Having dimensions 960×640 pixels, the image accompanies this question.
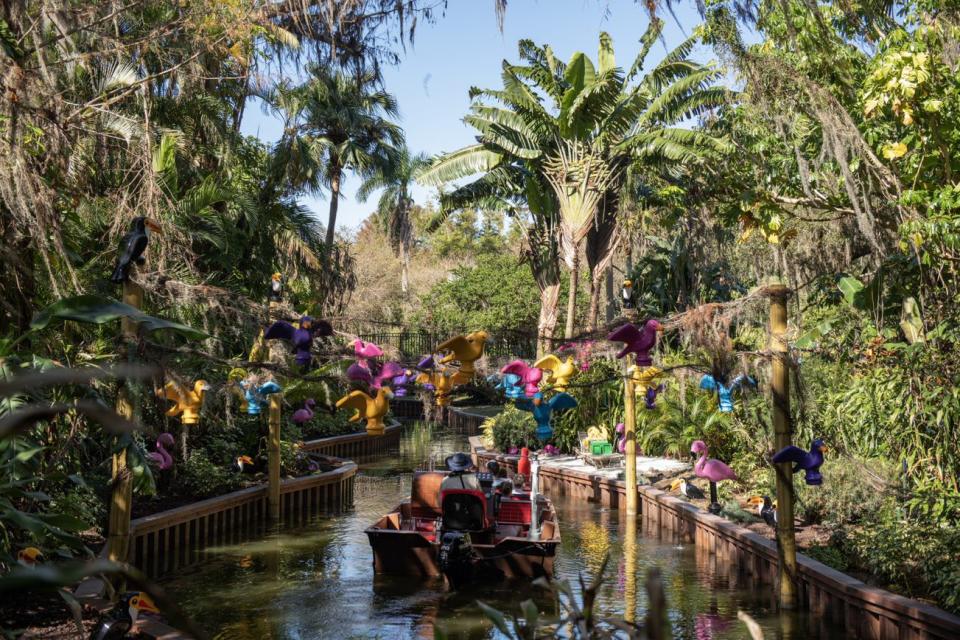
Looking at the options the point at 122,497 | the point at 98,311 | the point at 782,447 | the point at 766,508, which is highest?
the point at 98,311

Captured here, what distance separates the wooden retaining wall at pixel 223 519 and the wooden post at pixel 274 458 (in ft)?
0.65

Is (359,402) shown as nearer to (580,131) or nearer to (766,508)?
(766,508)

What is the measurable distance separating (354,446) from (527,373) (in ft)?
52.2

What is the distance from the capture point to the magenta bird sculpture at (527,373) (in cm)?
1135

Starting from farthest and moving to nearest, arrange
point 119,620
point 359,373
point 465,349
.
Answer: point 359,373
point 465,349
point 119,620

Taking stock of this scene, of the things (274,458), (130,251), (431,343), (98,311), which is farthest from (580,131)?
(98,311)

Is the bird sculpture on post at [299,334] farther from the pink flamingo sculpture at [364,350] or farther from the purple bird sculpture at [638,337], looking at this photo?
the purple bird sculpture at [638,337]

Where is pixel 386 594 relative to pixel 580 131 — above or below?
below

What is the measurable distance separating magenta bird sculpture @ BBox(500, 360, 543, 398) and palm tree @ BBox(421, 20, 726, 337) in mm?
9659

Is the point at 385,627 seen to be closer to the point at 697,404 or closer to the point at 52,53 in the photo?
the point at 52,53

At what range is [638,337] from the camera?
377 inches

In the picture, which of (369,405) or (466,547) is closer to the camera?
(369,405)

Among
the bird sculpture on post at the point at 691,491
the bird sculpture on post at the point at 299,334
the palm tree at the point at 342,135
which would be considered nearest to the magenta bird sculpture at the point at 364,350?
the bird sculpture on post at the point at 299,334

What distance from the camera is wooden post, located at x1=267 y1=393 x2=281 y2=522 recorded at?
1546 centimetres
